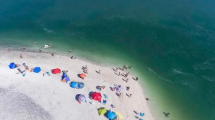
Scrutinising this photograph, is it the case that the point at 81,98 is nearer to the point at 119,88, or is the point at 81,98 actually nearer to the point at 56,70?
the point at 119,88

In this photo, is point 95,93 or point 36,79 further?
point 36,79

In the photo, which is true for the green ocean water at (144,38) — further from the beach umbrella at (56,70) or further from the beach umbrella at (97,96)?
the beach umbrella at (97,96)

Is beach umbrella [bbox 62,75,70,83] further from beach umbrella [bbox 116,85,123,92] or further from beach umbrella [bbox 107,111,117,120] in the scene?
beach umbrella [bbox 107,111,117,120]

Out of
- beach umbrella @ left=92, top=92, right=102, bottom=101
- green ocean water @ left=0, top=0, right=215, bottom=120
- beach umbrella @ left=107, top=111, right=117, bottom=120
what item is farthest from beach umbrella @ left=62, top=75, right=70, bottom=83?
beach umbrella @ left=107, top=111, right=117, bottom=120

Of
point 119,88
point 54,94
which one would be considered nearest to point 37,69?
point 54,94

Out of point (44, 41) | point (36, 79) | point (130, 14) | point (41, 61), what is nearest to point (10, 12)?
point (44, 41)

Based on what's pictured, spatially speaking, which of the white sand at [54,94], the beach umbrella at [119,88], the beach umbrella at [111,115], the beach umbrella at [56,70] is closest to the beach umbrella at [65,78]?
the white sand at [54,94]

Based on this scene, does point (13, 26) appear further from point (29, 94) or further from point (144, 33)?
point (144, 33)
